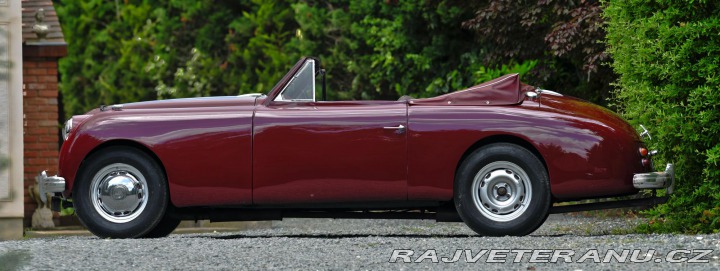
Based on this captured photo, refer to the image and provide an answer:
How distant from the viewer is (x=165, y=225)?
27.2 feet

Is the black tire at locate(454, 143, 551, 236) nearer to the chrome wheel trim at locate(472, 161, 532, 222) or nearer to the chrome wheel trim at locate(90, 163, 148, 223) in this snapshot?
the chrome wheel trim at locate(472, 161, 532, 222)

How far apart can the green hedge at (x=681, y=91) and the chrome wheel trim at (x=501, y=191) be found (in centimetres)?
124

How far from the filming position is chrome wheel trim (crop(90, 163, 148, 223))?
7.83 m

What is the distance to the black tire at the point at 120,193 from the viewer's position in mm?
7816

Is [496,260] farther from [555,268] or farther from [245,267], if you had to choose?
[245,267]

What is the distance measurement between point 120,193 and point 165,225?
1.85 ft

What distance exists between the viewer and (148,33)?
18.3 meters

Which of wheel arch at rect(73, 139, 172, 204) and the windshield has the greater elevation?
the windshield

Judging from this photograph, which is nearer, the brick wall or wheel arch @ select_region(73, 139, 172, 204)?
wheel arch @ select_region(73, 139, 172, 204)

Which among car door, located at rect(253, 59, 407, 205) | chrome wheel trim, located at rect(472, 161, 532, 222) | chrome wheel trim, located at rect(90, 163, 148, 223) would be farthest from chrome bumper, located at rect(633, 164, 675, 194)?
chrome wheel trim, located at rect(90, 163, 148, 223)

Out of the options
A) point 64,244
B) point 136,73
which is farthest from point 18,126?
point 136,73

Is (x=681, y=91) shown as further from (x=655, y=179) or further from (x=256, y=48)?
(x=256, y=48)

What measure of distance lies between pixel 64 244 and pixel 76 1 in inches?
489

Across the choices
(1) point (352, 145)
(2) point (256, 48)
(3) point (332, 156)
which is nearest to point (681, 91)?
(1) point (352, 145)
